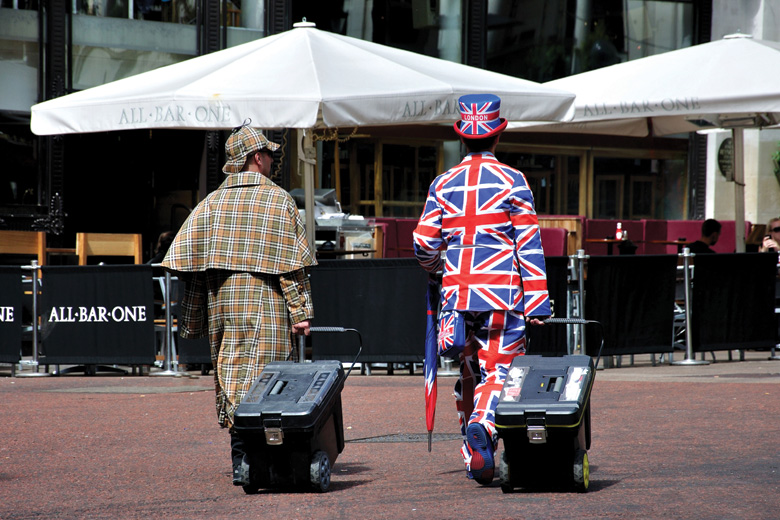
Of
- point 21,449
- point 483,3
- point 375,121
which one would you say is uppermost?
point 483,3

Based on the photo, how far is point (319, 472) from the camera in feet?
17.7

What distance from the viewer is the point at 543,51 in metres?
19.8

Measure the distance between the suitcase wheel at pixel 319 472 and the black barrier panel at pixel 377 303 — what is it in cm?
514

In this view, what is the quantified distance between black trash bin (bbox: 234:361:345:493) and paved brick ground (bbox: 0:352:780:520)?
0.35 feet

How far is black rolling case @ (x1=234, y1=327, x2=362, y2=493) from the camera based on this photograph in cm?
528

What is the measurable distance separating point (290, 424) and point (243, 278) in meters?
0.94

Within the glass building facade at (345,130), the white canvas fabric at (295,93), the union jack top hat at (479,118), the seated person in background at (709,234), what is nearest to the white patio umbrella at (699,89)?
the seated person in background at (709,234)

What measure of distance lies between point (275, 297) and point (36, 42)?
11834 mm

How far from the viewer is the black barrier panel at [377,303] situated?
34.9 ft

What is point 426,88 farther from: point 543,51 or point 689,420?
point 543,51

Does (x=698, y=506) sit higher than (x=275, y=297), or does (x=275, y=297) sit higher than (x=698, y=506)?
(x=275, y=297)

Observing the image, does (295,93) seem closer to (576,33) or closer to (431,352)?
(431,352)

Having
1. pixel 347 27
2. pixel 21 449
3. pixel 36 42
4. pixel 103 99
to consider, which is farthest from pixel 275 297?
pixel 347 27

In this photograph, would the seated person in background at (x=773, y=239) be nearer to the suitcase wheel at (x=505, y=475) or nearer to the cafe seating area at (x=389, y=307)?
the cafe seating area at (x=389, y=307)
